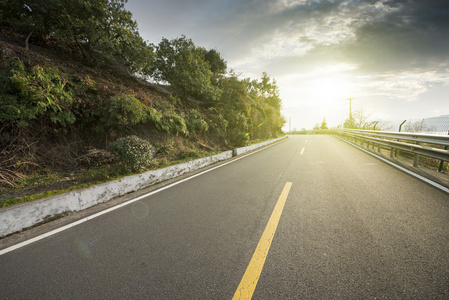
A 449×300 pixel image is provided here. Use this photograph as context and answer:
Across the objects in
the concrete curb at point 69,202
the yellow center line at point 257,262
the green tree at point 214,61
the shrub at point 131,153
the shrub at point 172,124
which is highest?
the green tree at point 214,61

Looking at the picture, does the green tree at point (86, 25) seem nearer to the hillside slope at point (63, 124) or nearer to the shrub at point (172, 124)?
the hillside slope at point (63, 124)

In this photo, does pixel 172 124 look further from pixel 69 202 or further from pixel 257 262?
pixel 257 262

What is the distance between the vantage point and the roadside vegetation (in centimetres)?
508

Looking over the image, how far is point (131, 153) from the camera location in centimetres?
519

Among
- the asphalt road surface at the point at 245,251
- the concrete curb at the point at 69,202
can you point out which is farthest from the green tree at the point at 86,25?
the asphalt road surface at the point at 245,251

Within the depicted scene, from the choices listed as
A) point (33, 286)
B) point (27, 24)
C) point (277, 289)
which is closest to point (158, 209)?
point (33, 286)

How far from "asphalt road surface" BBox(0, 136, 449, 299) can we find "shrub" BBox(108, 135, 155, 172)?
66.5 inches

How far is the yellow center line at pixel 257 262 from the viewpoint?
1711 millimetres

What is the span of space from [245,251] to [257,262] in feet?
0.73

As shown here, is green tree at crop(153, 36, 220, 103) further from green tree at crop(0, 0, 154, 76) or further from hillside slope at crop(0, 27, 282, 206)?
hillside slope at crop(0, 27, 282, 206)

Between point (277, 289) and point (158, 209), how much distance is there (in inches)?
103

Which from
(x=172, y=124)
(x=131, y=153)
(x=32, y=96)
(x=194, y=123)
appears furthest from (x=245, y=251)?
(x=194, y=123)

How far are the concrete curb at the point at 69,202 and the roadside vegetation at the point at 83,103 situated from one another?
0.44 m

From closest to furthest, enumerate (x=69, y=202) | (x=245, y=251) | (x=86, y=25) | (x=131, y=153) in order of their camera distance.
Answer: (x=245, y=251)
(x=69, y=202)
(x=131, y=153)
(x=86, y=25)
